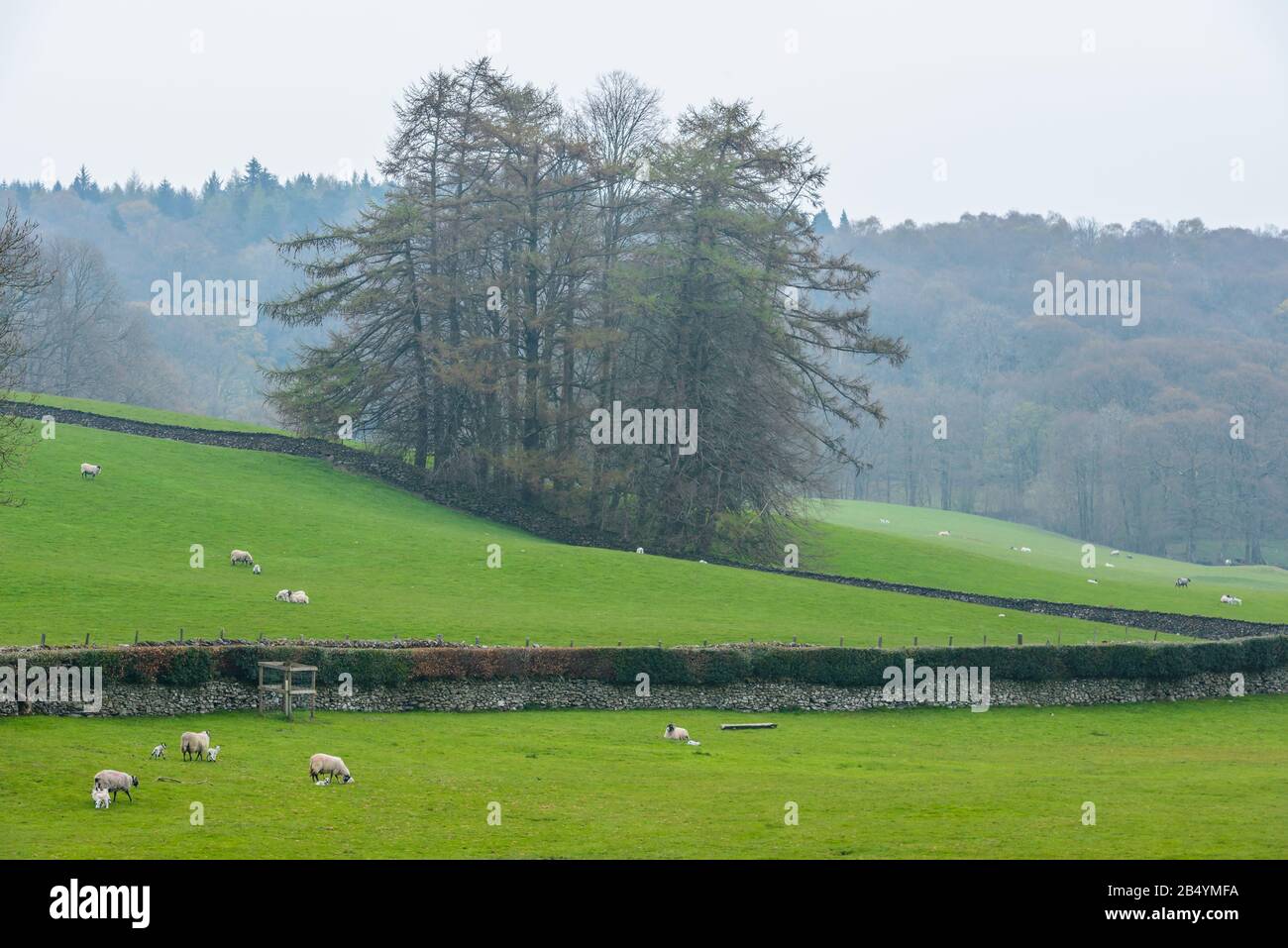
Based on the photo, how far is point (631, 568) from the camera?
2323 inches

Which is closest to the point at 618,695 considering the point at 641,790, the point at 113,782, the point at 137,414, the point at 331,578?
the point at 641,790

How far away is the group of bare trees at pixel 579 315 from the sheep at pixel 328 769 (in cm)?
4395

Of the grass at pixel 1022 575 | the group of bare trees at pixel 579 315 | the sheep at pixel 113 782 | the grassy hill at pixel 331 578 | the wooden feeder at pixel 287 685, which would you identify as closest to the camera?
the sheep at pixel 113 782

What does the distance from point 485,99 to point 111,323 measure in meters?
64.3

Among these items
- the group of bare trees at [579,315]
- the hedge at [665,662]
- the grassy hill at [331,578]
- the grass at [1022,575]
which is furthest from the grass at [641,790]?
the group of bare trees at [579,315]

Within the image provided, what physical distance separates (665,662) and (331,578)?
1646cm

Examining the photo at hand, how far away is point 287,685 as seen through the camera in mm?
35031

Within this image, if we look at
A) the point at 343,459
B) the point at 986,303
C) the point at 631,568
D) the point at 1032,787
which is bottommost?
the point at 1032,787

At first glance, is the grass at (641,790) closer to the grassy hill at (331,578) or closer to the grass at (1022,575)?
the grassy hill at (331,578)

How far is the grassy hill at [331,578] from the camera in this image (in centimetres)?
4350

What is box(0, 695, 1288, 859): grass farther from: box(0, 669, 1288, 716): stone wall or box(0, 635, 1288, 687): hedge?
box(0, 635, 1288, 687): hedge
